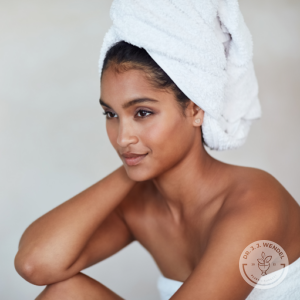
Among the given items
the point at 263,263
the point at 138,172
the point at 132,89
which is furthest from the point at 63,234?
the point at 263,263

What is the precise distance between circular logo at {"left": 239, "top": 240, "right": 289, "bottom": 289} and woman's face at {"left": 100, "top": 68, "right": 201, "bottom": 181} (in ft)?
1.43

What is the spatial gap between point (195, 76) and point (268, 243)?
61 cm

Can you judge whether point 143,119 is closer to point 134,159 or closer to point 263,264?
point 134,159

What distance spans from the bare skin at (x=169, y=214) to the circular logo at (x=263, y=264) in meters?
0.03

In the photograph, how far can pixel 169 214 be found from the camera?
189 centimetres

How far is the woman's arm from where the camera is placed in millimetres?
1622

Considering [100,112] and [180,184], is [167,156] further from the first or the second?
[100,112]

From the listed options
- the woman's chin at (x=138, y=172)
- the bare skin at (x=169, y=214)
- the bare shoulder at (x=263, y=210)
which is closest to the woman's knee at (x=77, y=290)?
the bare skin at (x=169, y=214)

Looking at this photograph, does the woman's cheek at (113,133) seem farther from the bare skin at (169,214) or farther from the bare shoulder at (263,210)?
the bare shoulder at (263,210)

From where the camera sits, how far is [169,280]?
6.15 ft

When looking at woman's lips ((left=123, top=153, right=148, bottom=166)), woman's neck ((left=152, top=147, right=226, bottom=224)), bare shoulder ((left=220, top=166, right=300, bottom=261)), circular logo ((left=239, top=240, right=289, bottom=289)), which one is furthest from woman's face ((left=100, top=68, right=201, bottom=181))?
circular logo ((left=239, top=240, right=289, bottom=289))

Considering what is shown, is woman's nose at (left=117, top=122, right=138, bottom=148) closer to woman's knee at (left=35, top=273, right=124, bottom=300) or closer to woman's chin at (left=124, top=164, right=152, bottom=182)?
woman's chin at (left=124, top=164, right=152, bottom=182)

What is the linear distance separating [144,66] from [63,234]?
68 cm

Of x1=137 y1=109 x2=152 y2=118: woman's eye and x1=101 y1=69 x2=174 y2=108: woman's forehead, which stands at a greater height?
x1=101 y1=69 x2=174 y2=108: woman's forehead
